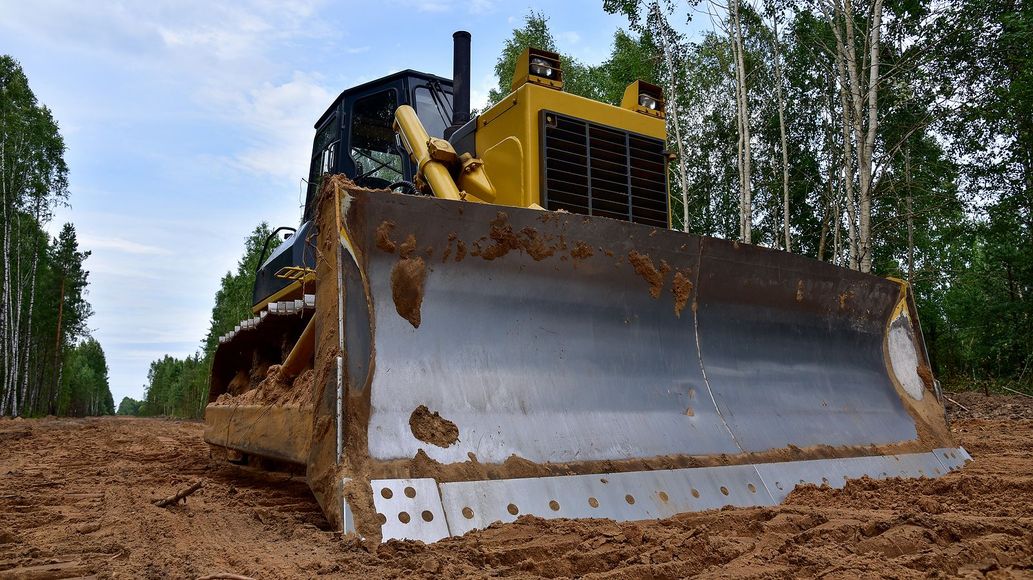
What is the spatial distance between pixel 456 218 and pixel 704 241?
3.88 feet

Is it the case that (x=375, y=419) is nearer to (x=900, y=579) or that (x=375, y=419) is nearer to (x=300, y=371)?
(x=300, y=371)

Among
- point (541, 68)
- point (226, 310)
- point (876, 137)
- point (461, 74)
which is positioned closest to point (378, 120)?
point (461, 74)

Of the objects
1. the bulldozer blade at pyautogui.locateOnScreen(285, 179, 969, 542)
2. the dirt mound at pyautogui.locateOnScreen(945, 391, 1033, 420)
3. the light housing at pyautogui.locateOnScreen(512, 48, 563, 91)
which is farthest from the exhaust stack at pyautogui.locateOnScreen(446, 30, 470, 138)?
the dirt mound at pyautogui.locateOnScreen(945, 391, 1033, 420)

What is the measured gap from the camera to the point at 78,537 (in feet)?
7.63

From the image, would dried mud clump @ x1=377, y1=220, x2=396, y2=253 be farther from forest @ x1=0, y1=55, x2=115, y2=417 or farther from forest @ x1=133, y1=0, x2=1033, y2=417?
forest @ x1=0, y1=55, x2=115, y2=417

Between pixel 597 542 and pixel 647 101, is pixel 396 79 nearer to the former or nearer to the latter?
pixel 647 101

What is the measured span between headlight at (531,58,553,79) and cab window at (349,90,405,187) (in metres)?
1.47

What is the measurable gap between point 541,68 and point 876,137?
13525mm

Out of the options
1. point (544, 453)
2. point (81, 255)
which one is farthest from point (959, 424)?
point (81, 255)

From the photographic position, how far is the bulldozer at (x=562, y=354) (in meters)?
2.22

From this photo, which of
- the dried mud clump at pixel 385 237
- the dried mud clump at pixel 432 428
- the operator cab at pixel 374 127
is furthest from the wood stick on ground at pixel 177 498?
the operator cab at pixel 374 127

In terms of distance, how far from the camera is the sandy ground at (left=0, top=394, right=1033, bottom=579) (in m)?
1.69

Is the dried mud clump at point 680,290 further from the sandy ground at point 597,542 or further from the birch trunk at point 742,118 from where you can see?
the birch trunk at point 742,118

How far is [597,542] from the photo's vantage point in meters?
1.92
